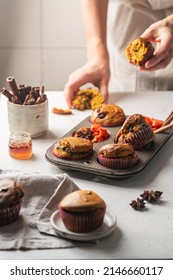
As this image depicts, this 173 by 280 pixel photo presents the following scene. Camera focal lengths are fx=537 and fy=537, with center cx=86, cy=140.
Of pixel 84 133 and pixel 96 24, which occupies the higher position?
pixel 96 24

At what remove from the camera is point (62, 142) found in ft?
4.80

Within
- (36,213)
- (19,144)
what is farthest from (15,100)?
(36,213)

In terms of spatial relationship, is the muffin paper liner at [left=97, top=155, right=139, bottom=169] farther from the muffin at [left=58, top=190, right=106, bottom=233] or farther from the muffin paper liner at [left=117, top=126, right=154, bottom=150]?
the muffin at [left=58, top=190, right=106, bottom=233]

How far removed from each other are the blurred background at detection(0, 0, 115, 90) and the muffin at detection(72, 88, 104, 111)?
3.75 ft

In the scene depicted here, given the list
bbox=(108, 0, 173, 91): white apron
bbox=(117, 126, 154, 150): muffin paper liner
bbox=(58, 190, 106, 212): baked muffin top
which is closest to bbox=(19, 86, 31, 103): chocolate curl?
bbox=(117, 126, 154, 150): muffin paper liner

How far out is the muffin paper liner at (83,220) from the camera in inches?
44.1

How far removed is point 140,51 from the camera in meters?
1.82

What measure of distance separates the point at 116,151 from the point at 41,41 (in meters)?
1.80

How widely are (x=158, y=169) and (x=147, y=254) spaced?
0.42 meters

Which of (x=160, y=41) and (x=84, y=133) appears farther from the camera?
(x=160, y=41)

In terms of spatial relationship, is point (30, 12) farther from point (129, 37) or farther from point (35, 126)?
point (35, 126)

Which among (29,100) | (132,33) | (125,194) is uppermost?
(132,33)

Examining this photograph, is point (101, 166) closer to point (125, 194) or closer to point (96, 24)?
point (125, 194)

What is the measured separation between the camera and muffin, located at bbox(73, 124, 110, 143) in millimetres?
1580
